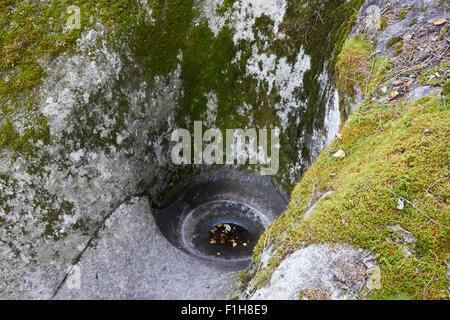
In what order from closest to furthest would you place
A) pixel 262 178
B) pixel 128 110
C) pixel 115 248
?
1. pixel 115 248
2. pixel 128 110
3. pixel 262 178

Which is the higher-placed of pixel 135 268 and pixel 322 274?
pixel 322 274

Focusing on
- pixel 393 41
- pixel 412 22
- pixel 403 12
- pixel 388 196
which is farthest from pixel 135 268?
pixel 403 12

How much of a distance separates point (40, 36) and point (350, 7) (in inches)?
344

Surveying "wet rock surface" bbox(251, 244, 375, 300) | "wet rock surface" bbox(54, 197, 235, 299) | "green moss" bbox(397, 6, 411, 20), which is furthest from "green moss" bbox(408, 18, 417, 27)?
"wet rock surface" bbox(54, 197, 235, 299)

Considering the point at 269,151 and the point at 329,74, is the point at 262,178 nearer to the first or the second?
the point at 269,151

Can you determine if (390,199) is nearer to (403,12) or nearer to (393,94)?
(393,94)

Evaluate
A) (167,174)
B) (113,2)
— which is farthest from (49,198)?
(113,2)

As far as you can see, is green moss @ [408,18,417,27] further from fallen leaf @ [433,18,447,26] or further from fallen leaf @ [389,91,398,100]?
fallen leaf @ [389,91,398,100]

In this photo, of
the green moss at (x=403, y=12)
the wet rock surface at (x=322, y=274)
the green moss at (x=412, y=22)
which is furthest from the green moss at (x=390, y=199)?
the green moss at (x=403, y=12)

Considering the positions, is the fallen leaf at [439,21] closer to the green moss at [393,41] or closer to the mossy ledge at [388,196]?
the green moss at [393,41]

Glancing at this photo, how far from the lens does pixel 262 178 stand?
12531mm

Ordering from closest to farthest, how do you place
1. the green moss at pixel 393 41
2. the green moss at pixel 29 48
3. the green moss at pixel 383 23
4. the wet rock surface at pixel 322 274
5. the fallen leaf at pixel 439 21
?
the wet rock surface at pixel 322 274
the fallen leaf at pixel 439 21
the green moss at pixel 393 41
the green moss at pixel 29 48
the green moss at pixel 383 23

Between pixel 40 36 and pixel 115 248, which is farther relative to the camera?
pixel 115 248
